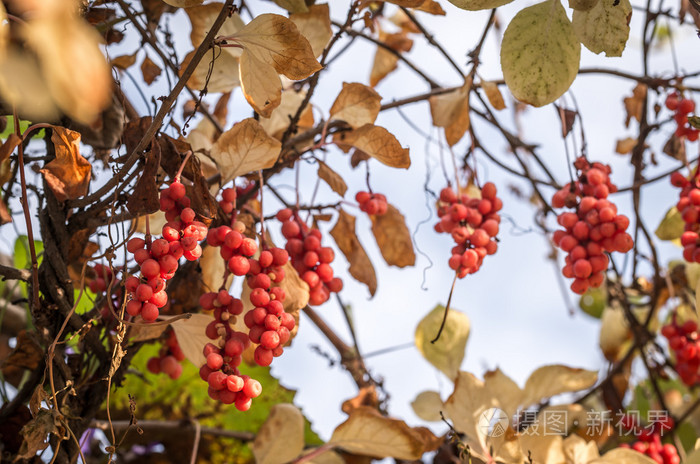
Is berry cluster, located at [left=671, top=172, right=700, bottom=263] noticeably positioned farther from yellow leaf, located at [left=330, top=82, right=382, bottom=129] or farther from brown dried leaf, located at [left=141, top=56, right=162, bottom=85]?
brown dried leaf, located at [left=141, top=56, right=162, bottom=85]

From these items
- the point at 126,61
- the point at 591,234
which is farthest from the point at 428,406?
the point at 126,61

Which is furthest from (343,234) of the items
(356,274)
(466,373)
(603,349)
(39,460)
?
(603,349)

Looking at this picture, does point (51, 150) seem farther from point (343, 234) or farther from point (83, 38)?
point (83, 38)

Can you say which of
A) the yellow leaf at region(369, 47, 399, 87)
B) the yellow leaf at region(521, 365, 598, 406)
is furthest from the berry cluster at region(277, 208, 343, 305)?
the yellow leaf at region(369, 47, 399, 87)

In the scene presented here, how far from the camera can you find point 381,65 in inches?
38.7

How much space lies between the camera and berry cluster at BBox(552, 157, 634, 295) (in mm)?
625

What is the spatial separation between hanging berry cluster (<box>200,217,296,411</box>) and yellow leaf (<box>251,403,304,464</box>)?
0.66ft

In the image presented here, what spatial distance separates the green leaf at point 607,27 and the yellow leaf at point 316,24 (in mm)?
247

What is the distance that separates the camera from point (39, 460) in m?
0.56

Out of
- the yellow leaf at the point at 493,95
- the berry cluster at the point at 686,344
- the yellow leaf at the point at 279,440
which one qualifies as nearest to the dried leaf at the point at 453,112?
the yellow leaf at the point at 493,95

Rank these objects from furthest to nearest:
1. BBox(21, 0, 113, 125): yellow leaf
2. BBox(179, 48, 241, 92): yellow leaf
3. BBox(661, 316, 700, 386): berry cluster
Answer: BBox(661, 316, 700, 386): berry cluster → BBox(179, 48, 241, 92): yellow leaf → BBox(21, 0, 113, 125): yellow leaf

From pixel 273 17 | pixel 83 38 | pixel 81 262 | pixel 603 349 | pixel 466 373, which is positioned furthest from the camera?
pixel 603 349

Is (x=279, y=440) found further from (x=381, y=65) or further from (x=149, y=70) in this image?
(x=381, y=65)

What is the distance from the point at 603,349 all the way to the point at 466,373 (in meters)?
0.54
